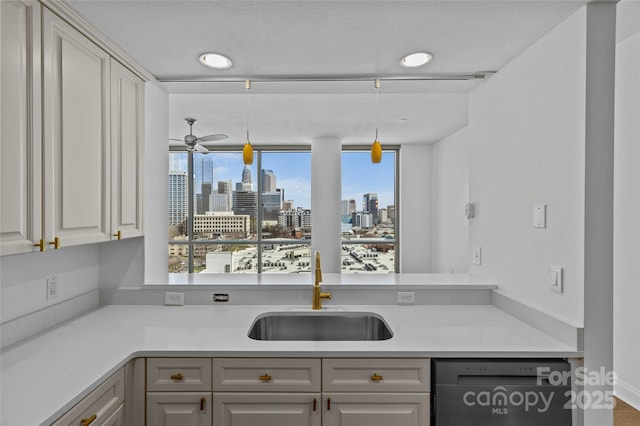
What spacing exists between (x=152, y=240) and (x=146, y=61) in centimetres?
104

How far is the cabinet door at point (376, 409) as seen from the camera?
1.38m

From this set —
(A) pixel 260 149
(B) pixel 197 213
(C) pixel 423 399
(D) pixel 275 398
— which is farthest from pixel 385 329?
(B) pixel 197 213

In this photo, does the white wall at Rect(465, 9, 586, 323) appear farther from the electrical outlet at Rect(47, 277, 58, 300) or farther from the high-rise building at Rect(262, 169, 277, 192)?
the high-rise building at Rect(262, 169, 277, 192)

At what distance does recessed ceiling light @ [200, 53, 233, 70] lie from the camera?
5.94 feet

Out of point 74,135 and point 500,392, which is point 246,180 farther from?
point 500,392

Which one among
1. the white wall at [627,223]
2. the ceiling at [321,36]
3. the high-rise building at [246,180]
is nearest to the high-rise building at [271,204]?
the high-rise building at [246,180]

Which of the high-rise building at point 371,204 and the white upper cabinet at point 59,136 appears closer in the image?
the white upper cabinet at point 59,136

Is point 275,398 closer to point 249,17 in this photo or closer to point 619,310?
point 249,17

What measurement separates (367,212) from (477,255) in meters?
3.51

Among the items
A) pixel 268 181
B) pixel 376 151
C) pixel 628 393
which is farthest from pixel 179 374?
pixel 268 181

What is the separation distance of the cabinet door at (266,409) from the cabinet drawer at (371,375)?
0.11 m

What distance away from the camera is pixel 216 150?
217 inches

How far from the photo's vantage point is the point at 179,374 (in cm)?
137

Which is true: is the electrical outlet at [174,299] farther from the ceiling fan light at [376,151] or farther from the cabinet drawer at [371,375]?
the ceiling fan light at [376,151]
